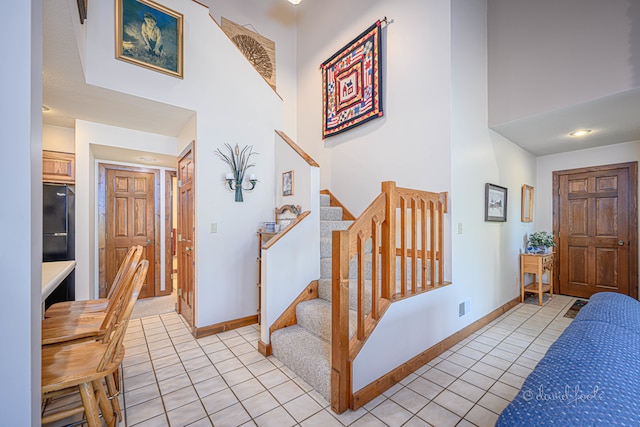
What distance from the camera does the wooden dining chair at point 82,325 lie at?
1.67 metres

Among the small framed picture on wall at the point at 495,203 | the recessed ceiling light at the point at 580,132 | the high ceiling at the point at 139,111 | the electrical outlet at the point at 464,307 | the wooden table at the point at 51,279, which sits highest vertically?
the high ceiling at the point at 139,111

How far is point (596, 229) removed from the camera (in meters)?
4.03

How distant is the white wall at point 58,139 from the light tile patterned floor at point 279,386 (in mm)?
2525

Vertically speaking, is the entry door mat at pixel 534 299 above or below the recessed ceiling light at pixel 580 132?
below

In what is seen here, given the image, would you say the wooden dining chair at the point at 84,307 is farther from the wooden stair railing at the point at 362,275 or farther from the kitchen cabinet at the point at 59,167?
the kitchen cabinet at the point at 59,167

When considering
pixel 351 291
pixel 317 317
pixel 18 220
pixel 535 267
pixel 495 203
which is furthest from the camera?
pixel 535 267

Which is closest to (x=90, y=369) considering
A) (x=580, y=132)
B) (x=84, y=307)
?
(x=84, y=307)

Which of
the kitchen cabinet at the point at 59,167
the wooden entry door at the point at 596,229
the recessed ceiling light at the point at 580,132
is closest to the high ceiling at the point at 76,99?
the kitchen cabinet at the point at 59,167

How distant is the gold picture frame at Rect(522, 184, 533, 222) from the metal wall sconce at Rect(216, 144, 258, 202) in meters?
4.05

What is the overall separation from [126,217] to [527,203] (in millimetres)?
6436

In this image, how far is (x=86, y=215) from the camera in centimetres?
334

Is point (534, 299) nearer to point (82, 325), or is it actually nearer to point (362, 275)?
point (362, 275)

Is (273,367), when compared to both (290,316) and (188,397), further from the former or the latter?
(188,397)

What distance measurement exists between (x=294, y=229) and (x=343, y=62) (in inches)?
106
